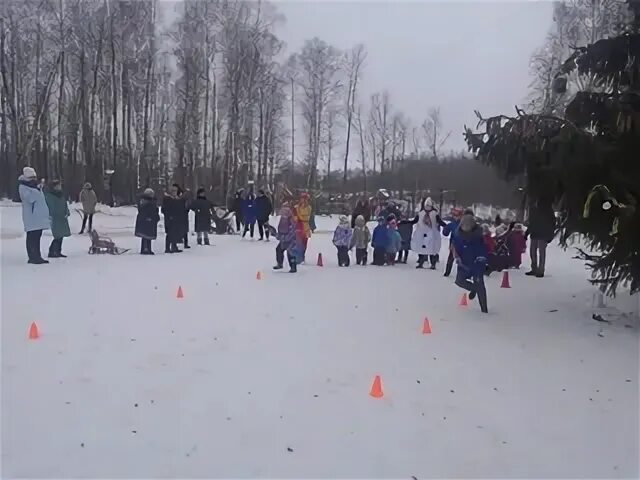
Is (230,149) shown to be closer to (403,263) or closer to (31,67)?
(31,67)

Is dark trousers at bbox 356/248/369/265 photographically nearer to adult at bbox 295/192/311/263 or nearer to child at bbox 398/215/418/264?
child at bbox 398/215/418/264

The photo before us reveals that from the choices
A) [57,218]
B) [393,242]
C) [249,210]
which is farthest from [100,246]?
[393,242]

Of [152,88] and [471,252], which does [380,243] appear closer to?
[471,252]

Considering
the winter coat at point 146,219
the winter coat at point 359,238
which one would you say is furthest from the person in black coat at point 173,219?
the winter coat at point 359,238

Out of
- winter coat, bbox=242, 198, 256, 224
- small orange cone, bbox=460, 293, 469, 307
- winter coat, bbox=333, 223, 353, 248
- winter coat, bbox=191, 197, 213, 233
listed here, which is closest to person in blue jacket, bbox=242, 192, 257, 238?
winter coat, bbox=242, 198, 256, 224

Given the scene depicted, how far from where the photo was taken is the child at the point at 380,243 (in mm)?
15383

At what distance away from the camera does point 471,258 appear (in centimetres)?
962

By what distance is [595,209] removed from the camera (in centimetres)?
791

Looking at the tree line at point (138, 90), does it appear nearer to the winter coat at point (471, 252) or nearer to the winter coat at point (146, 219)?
the winter coat at point (146, 219)

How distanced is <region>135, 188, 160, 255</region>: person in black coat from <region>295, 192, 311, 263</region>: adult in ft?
13.0

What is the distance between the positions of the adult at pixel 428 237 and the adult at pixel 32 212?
8.93 meters

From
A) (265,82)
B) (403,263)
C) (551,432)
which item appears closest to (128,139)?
(265,82)

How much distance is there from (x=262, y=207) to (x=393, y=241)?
6.41 meters

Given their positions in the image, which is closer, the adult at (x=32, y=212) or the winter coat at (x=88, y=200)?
the adult at (x=32, y=212)
